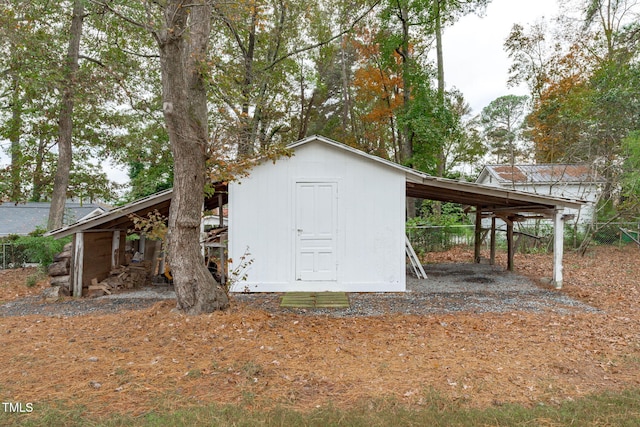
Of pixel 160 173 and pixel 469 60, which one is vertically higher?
pixel 469 60

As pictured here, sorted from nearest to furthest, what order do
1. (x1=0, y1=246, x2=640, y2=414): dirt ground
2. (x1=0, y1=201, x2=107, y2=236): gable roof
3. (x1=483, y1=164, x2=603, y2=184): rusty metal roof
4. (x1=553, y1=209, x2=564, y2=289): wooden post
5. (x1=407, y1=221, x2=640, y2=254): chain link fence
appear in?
(x1=0, y1=246, x2=640, y2=414): dirt ground < (x1=553, y1=209, x2=564, y2=289): wooden post < (x1=407, y1=221, x2=640, y2=254): chain link fence < (x1=0, y1=201, x2=107, y2=236): gable roof < (x1=483, y1=164, x2=603, y2=184): rusty metal roof

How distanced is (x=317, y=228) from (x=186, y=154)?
126 inches

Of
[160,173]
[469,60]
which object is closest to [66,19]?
[160,173]

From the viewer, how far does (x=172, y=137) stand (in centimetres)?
512

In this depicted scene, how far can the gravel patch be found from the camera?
6.20 m

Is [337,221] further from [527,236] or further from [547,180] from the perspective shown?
[547,180]

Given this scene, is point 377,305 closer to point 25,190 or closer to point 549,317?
point 549,317

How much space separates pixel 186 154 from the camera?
17.0 ft

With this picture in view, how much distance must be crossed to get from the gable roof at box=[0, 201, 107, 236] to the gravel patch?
10.7 m

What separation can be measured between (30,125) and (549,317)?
56.1 feet

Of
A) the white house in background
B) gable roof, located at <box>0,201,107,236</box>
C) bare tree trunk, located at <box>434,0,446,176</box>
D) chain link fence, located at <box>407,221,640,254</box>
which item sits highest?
bare tree trunk, located at <box>434,0,446,176</box>

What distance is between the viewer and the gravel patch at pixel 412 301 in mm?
6195

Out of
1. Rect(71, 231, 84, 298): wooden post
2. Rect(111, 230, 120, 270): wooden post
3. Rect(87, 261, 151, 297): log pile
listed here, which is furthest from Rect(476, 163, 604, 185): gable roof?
Rect(71, 231, 84, 298): wooden post

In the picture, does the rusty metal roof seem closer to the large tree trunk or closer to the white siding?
the white siding
